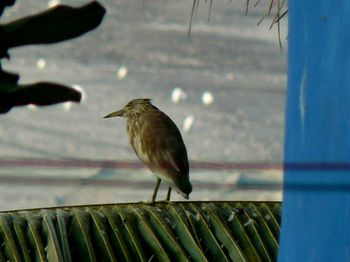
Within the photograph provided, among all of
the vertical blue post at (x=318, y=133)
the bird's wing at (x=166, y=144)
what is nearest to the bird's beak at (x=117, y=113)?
the bird's wing at (x=166, y=144)

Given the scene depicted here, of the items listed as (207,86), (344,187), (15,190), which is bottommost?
(15,190)

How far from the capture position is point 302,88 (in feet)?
6.20

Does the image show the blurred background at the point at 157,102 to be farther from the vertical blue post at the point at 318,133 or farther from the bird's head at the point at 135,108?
the vertical blue post at the point at 318,133

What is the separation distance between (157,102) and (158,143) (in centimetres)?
16

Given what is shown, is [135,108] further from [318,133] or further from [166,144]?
[318,133]

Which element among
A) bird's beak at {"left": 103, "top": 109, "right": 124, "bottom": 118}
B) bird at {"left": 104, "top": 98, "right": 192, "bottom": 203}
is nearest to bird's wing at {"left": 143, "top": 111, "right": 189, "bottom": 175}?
bird at {"left": 104, "top": 98, "right": 192, "bottom": 203}

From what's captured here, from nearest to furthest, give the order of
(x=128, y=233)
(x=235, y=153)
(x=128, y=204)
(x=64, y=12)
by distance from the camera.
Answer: (x=64, y=12) < (x=128, y=233) < (x=128, y=204) < (x=235, y=153)

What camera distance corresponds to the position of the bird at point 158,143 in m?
2.88

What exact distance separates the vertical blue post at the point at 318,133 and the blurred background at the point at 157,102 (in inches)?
39.5

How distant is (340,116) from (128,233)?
88 cm

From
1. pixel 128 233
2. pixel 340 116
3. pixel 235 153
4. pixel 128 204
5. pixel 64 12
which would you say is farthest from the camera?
pixel 235 153

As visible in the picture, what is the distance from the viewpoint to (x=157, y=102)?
10.0 ft

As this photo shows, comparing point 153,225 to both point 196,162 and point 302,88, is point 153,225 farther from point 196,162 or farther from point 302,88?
point 302,88

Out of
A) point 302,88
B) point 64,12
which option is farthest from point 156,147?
point 302,88
